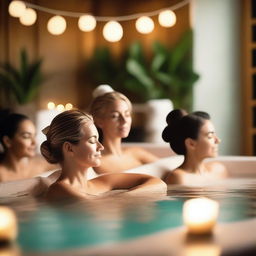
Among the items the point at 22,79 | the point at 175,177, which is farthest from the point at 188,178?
the point at 22,79

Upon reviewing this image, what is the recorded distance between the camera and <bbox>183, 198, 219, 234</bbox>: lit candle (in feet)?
5.08

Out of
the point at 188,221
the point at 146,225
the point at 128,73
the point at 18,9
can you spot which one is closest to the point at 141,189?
the point at 146,225

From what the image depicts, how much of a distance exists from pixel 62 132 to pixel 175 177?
2.83 feet

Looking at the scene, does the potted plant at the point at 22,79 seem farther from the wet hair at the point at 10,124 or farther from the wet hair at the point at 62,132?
the wet hair at the point at 62,132

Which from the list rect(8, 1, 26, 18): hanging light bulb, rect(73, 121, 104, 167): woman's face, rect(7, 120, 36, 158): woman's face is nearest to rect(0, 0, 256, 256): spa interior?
rect(8, 1, 26, 18): hanging light bulb

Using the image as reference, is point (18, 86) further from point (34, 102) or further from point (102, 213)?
point (102, 213)

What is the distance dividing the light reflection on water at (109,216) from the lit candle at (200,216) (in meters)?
0.23

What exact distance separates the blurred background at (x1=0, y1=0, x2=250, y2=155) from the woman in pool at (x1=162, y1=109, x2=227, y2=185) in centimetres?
211

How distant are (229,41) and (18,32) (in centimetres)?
239

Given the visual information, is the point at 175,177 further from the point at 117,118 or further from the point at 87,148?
the point at 87,148

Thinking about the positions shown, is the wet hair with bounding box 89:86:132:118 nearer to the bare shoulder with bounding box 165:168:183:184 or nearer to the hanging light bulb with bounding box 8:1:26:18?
the bare shoulder with bounding box 165:168:183:184

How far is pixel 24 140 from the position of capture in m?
3.29

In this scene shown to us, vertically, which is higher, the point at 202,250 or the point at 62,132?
the point at 62,132

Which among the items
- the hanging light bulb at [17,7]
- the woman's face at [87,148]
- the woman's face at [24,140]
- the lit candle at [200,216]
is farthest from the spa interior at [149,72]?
the lit candle at [200,216]
